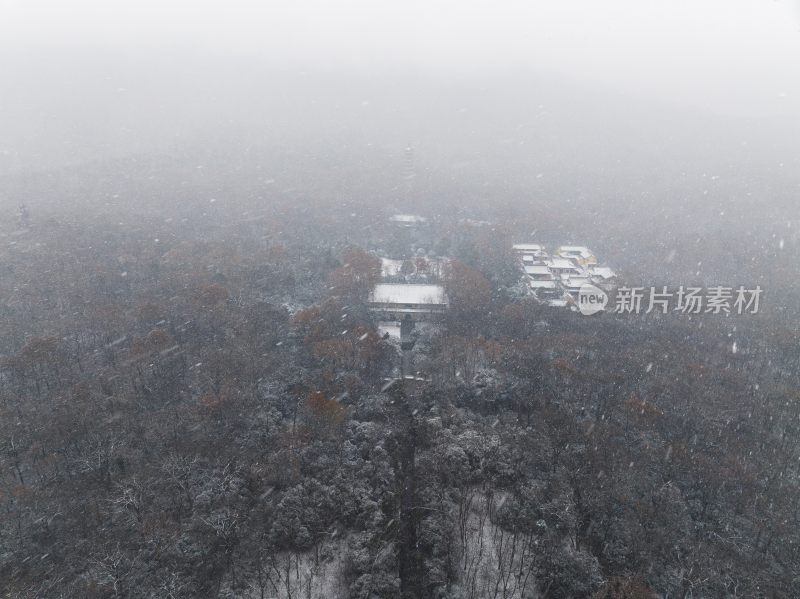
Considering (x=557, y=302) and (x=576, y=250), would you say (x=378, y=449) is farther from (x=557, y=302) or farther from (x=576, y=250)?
(x=576, y=250)

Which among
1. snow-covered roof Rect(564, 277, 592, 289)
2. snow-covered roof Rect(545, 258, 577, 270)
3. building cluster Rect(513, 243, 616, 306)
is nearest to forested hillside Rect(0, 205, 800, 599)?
building cluster Rect(513, 243, 616, 306)

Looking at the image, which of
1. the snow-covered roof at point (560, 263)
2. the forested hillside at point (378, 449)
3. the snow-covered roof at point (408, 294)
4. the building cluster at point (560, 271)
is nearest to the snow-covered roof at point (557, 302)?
the building cluster at point (560, 271)

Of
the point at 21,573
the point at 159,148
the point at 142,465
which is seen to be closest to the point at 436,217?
the point at 142,465

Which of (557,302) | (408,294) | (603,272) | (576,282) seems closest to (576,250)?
(603,272)

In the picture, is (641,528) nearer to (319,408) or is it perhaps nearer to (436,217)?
(319,408)

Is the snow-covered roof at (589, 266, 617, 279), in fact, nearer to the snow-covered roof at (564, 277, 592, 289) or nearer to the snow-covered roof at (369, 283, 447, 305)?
the snow-covered roof at (564, 277, 592, 289)

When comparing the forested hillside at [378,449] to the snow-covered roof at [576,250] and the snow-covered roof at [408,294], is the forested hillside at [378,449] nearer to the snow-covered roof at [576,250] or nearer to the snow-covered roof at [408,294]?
the snow-covered roof at [408,294]
